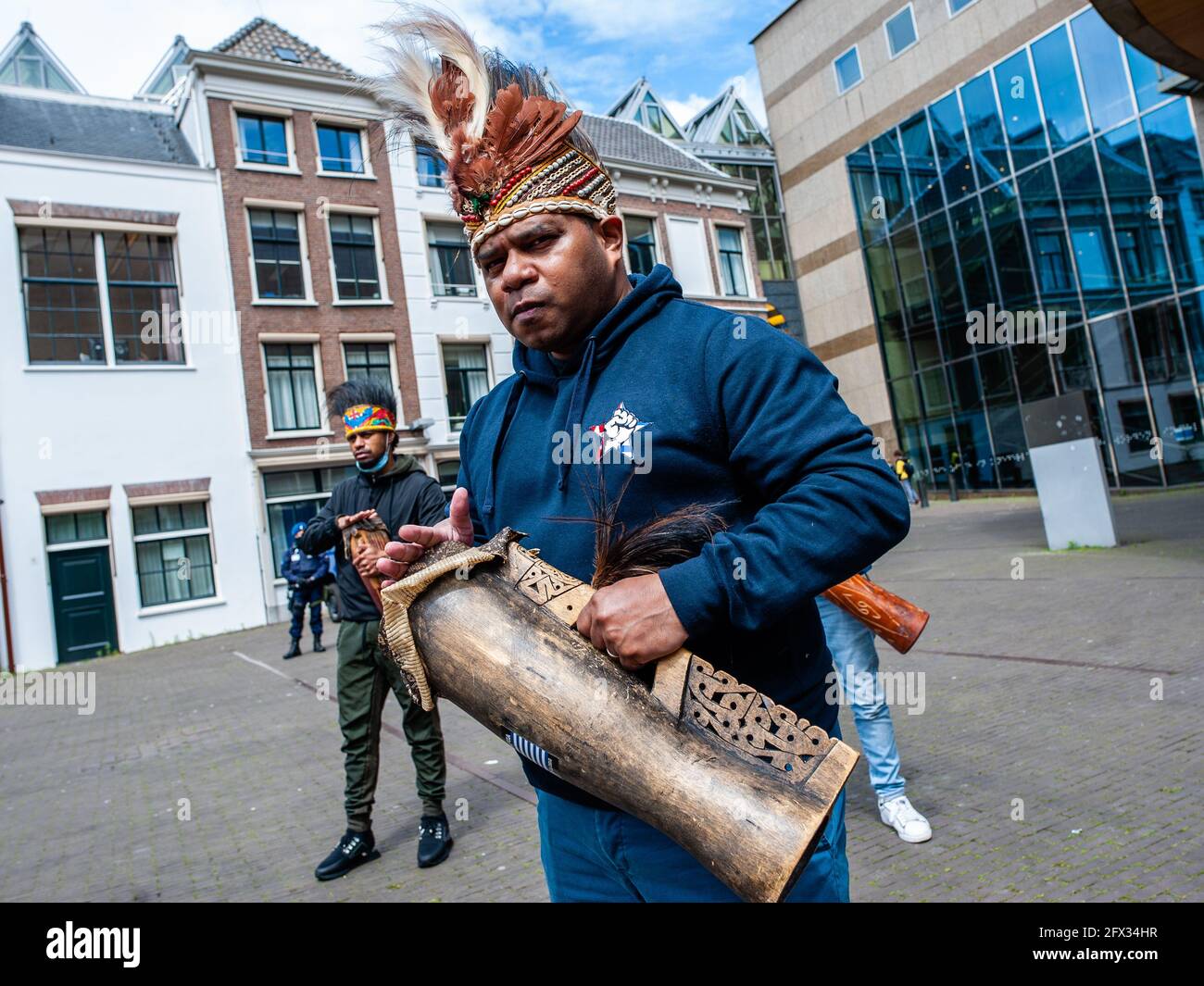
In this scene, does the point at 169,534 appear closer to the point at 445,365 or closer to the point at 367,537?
the point at 445,365

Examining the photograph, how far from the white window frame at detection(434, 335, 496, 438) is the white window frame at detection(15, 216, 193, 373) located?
623 cm

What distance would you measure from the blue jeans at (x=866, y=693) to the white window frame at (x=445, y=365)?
18.5 meters

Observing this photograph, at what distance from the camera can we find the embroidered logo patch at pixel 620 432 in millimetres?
1519

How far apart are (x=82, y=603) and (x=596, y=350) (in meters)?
18.6

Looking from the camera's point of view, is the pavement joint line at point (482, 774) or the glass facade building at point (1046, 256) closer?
the pavement joint line at point (482, 774)

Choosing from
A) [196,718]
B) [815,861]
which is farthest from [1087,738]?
[196,718]

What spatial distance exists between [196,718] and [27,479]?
1042 cm

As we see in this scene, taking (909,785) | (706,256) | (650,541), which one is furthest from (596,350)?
(706,256)

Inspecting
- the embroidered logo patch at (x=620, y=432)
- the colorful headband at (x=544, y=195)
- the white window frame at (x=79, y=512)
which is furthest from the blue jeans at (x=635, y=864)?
the white window frame at (x=79, y=512)

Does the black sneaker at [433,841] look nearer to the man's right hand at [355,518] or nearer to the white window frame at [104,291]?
the man's right hand at [355,518]

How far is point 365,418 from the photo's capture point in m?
4.59
